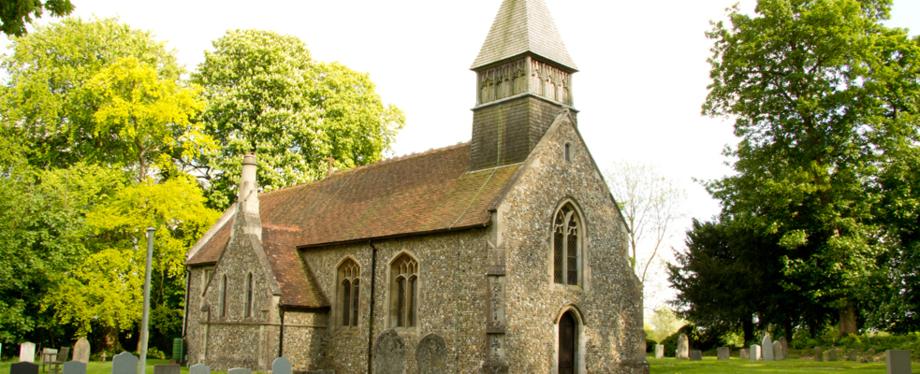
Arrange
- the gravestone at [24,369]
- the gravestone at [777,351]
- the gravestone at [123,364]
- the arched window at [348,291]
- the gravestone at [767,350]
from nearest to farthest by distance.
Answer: the gravestone at [24,369]
the gravestone at [123,364]
the arched window at [348,291]
the gravestone at [767,350]
the gravestone at [777,351]

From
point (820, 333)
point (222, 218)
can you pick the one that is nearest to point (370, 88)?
point (222, 218)

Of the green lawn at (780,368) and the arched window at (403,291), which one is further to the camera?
the green lawn at (780,368)

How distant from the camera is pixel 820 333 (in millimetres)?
35188

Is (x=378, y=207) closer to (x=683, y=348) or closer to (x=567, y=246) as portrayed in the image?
(x=567, y=246)

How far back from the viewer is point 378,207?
2416cm

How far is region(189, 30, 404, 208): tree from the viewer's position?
36781mm

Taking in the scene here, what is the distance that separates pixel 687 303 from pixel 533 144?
20335 millimetres

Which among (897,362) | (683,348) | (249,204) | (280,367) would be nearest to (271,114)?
(249,204)

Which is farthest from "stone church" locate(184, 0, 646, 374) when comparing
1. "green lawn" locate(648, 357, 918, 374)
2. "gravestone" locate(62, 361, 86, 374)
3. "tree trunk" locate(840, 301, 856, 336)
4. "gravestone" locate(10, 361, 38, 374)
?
"tree trunk" locate(840, 301, 856, 336)

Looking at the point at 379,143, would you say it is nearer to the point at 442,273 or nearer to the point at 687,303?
the point at 687,303

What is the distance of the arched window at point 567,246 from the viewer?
20938 millimetres

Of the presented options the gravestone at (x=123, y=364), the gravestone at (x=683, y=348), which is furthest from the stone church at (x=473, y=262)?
the gravestone at (x=683, y=348)

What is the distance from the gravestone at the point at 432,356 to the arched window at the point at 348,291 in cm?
618

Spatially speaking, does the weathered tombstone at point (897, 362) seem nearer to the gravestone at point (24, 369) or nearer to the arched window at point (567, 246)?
the arched window at point (567, 246)
